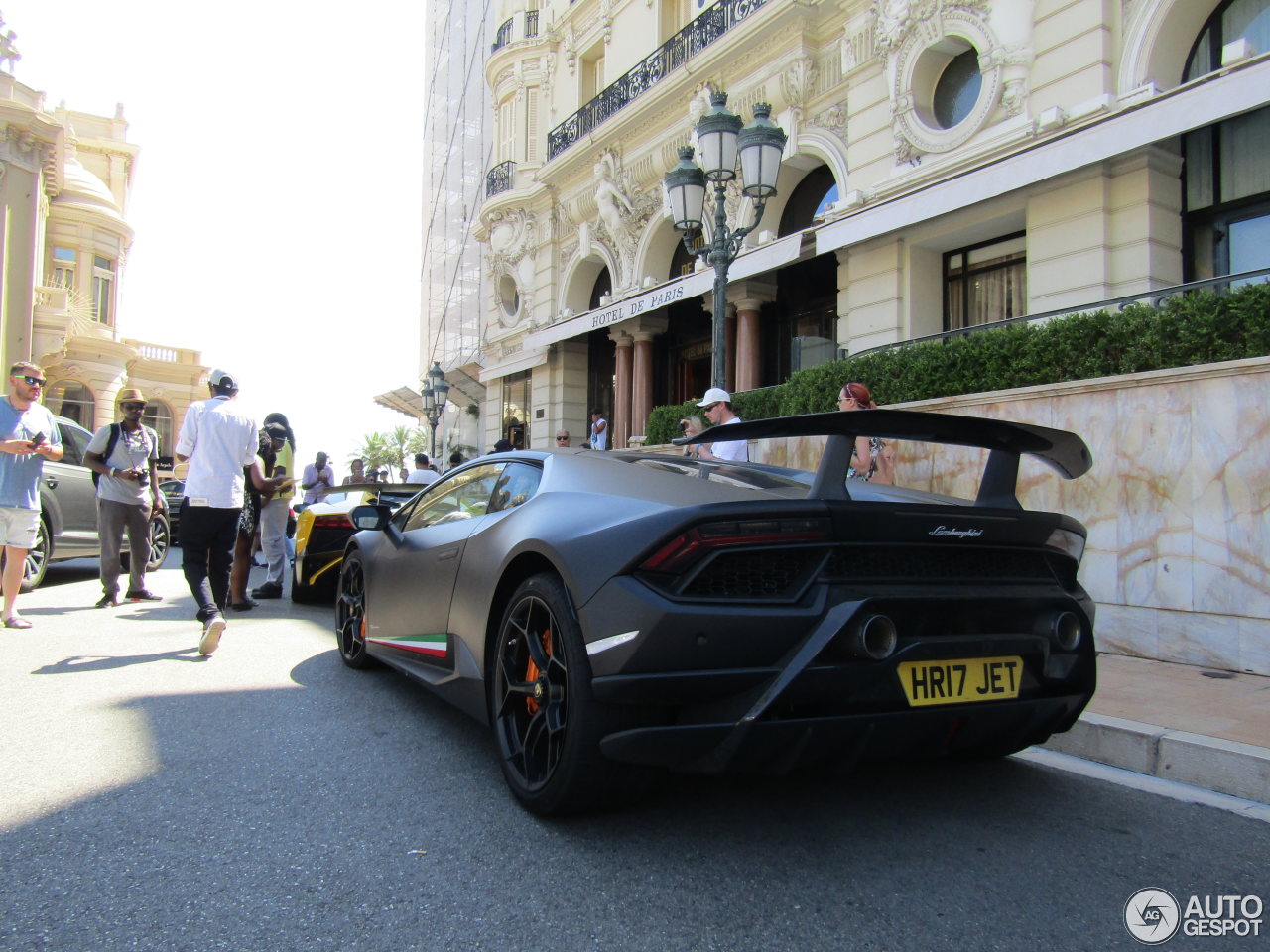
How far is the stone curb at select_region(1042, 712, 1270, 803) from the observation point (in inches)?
122

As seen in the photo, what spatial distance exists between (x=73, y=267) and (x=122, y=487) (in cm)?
2936

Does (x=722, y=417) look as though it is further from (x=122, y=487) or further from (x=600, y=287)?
(x=600, y=287)

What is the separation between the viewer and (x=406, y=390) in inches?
1233

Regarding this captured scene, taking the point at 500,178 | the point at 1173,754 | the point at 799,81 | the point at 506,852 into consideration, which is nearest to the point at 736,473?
the point at 506,852

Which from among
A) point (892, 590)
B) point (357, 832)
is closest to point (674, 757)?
point (892, 590)

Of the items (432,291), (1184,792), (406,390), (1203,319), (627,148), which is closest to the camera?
(1184,792)

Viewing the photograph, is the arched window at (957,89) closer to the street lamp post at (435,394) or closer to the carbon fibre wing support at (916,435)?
the carbon fibre wing support at (916,435)

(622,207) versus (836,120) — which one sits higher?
(622,207)

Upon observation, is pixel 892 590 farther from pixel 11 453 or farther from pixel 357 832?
pixel 11 453

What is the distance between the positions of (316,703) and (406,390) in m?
28.4

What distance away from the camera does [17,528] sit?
6156mm

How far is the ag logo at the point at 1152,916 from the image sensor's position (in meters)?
2.05

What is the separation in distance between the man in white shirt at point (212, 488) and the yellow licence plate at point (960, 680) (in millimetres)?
4530

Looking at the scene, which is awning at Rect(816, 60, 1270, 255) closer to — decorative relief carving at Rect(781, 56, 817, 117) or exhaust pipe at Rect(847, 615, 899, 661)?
decorative relief carving at Rect(781, 56, 817, 117)
